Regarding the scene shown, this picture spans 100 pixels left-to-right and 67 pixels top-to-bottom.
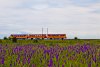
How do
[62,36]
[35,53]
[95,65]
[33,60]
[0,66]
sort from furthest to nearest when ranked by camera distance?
[62,36] → [35,53] → [33,60] → [0,66] → [95,65]

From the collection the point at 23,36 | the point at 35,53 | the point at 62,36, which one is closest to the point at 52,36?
the point at 62,36

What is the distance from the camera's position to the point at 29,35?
2299 inches

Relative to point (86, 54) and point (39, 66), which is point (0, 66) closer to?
point (39, 66)

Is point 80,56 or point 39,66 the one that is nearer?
point 39,66

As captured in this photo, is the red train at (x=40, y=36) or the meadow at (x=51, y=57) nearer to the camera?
the meadow at (x=51, y=57)

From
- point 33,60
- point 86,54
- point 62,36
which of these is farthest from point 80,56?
point 62,36

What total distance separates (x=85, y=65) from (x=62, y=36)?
168ft

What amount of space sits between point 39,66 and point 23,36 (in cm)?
5334

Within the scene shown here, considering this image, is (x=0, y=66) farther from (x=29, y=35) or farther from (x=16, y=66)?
(x=29, y=35)

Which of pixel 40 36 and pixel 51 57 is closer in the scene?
pixel 51 57

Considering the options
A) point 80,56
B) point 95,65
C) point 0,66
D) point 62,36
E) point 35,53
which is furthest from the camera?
point 62,36

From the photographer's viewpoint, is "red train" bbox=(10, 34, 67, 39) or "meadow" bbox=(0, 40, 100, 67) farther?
"red train" bbox=(10, 34, 67, 39)

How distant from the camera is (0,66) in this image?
16.4ft

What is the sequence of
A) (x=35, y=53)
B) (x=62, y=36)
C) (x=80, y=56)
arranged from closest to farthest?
(x=80, y=56), (x=35, y=53), (x=62, y=36)
